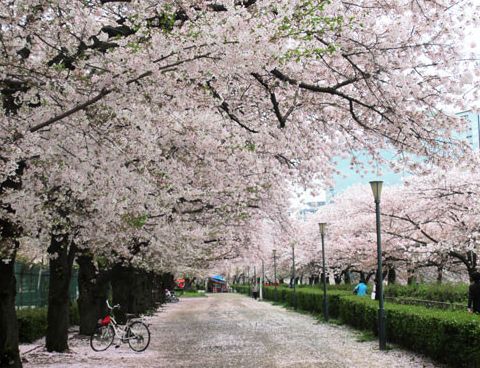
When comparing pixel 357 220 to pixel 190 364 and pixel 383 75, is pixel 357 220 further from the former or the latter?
pixel 383 75

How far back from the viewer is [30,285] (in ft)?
71.2

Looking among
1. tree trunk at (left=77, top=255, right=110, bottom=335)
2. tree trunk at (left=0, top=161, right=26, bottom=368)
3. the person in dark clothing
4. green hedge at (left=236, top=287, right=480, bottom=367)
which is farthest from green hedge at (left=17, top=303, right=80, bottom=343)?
the person in dark clothing

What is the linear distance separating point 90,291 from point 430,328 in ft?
33.6

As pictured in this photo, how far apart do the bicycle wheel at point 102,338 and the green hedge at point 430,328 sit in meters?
7.48

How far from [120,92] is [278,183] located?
11.1 meters

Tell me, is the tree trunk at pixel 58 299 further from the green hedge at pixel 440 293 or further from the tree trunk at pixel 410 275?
the tree trunk at pixel 410 275

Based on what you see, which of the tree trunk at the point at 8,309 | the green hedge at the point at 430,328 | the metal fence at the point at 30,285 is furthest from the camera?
the metal fence at the point at 30,285

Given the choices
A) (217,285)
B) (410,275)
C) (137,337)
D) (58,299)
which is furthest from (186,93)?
(217,285)

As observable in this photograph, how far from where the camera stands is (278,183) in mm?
16422

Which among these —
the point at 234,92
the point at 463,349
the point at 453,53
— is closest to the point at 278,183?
the point at 234,92

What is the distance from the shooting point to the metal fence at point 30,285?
20141mm

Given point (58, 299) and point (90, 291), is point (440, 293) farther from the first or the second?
point (58, 299)

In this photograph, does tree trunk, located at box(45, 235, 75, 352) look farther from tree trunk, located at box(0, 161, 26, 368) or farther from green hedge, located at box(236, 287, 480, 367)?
green hedge, located at box(236, 287, 480, 367)

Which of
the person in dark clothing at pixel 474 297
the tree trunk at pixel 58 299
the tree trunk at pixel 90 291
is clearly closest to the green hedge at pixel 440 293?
the person in dark clothing at pixel 474 297
